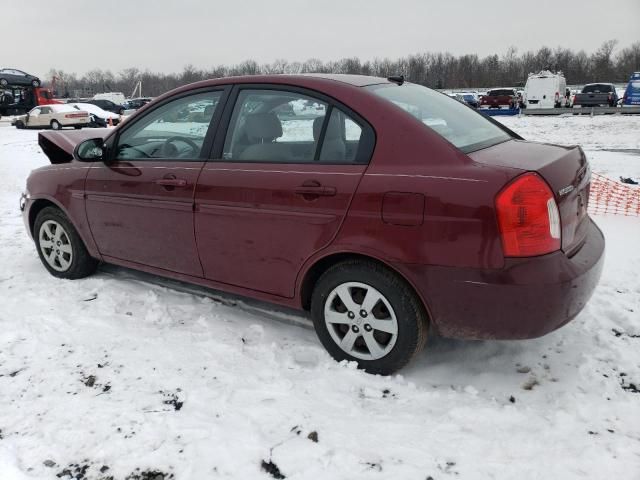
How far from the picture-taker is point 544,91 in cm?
3081

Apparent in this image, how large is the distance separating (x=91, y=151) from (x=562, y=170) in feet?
11.1

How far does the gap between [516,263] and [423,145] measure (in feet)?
2.52

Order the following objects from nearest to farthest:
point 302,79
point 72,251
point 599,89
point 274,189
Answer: point 274,189, point 302,79, point 72,251, point 599,89

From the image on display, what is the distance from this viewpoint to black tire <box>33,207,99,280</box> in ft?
14.9

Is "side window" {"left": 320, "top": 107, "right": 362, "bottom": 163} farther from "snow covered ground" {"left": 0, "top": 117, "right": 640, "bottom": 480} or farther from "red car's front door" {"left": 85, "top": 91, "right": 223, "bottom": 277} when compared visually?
"snow covered ground" {"left": 0, "top": 117, "right": 640, "bottom": 480}

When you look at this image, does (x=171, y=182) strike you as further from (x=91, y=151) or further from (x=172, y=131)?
(x=91, y=151)

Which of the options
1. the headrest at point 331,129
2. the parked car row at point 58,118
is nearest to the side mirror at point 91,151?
the headrest at point 331,129

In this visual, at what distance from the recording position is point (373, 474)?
2275 mm

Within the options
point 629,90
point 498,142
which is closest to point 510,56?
point 629,90

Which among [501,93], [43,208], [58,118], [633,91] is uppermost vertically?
[501,93]

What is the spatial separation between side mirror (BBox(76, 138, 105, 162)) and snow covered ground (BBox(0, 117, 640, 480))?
1.13 meters

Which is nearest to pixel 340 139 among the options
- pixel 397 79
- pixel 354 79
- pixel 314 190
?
pixel 314 190

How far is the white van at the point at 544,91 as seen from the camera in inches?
1203

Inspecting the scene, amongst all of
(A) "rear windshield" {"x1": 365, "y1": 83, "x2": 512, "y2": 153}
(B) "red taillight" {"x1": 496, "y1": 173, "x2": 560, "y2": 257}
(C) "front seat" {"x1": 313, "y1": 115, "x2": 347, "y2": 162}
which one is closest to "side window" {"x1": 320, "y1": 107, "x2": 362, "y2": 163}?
(C) "front seat" {"x1": 313, "y1": 115, "x2": 347, "y2": 162}
